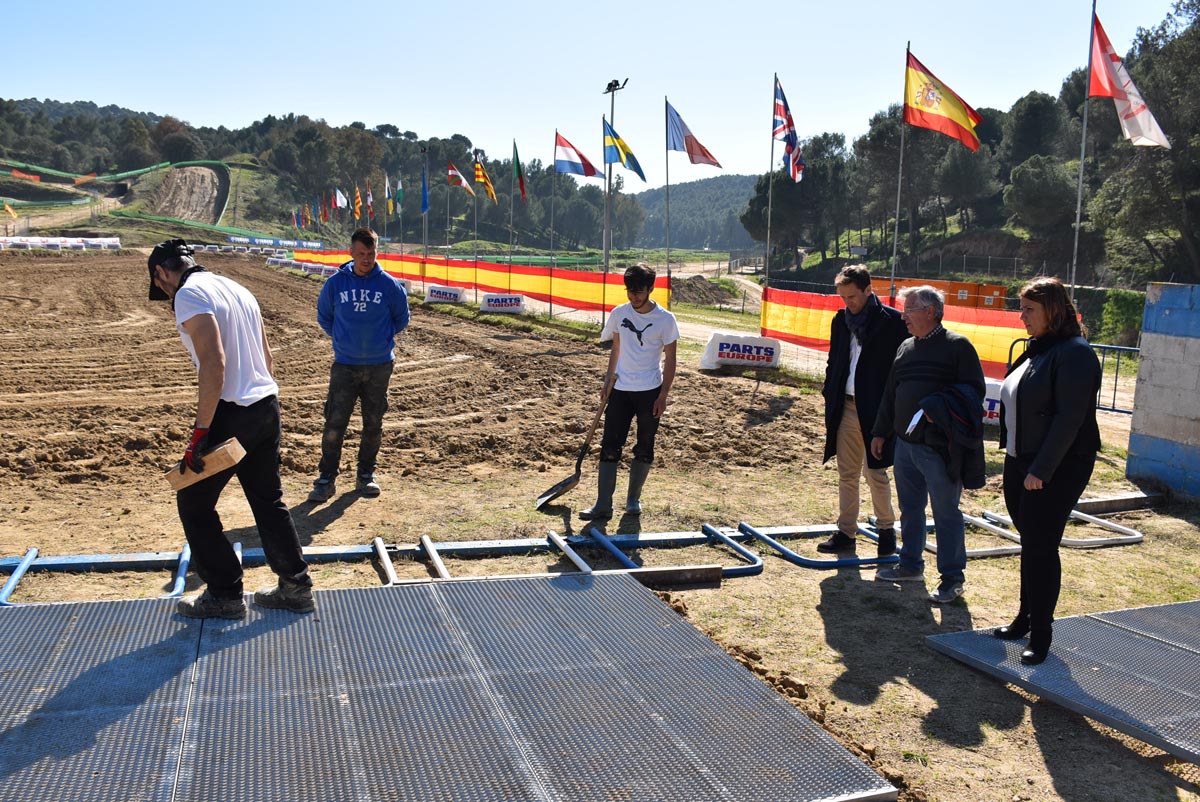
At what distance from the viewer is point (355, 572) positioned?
5652mm

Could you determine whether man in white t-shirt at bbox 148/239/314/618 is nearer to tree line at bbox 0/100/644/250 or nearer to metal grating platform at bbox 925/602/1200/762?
metal grating platform at bbox 925/602/1200/762

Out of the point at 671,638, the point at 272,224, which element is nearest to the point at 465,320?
the point at 671,638

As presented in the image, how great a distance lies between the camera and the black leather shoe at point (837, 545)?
6367 millimetres

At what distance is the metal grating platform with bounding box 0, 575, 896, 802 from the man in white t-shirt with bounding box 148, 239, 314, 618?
0.17 m

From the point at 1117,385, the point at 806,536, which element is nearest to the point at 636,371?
the point at 806,536

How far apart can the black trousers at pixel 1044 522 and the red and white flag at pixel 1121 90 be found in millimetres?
9282

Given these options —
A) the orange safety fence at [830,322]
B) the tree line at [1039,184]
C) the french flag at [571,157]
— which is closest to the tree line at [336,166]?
the tree line at [1039,184]

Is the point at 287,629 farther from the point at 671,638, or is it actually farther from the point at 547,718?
the point at 671,638

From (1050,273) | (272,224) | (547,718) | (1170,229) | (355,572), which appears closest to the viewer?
(547,718)

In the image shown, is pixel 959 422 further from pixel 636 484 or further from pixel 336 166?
pixel 336 166

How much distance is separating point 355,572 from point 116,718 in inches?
89.5

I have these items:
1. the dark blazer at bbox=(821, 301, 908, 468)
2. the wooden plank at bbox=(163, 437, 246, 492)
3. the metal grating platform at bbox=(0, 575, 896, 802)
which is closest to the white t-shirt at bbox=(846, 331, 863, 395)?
Answer: the dark blazer at bbox=(821, 301, 908, 468)

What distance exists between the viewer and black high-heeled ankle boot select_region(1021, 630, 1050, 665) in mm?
4414

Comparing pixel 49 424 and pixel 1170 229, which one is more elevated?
pixel 1170 229
